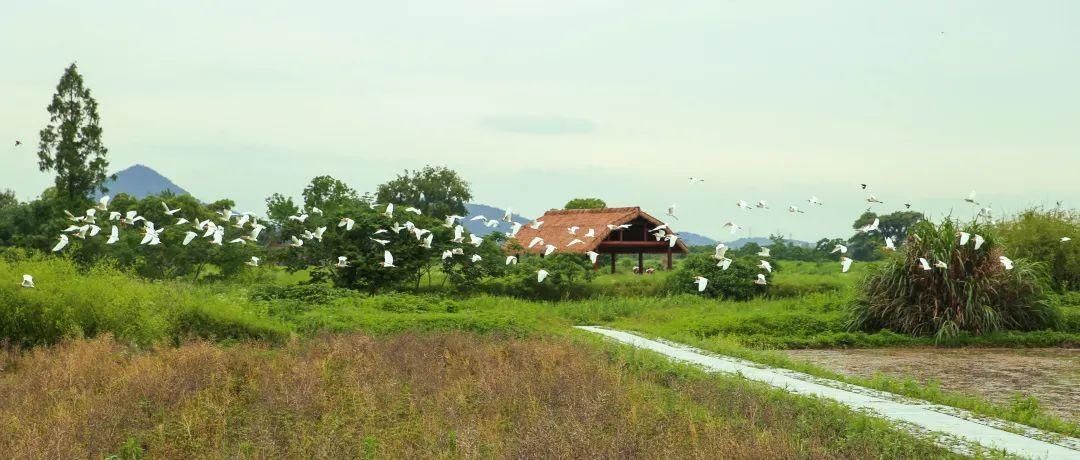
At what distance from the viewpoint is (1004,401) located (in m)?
12.9

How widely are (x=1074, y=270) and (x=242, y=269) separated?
24.0m

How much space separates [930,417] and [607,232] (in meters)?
25.1

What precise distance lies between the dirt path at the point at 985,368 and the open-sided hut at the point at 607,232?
16612 millimetres

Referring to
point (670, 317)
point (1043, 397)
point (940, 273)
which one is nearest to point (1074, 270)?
point (940, 273)

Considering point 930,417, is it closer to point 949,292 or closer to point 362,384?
point 362,384

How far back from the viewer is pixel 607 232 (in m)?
35.5

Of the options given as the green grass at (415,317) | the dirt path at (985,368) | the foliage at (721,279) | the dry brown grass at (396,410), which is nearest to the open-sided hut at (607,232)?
the foliage at (721,279)

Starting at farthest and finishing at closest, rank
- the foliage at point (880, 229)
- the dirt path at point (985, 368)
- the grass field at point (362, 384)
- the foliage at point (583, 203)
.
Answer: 1. the foliage at point (880, 229)
2. the foliage at point (583, 203)
3. the dirt path at point (985, 368)
4. the grass field at point (362, 384)

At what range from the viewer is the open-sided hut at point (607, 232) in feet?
120

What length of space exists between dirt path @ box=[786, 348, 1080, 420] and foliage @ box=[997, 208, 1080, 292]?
29.1 ft

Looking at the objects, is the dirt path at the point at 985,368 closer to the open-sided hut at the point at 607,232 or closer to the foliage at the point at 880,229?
the open-sided hut at the point at 607,232

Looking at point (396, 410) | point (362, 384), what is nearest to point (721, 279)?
point (362, 384)

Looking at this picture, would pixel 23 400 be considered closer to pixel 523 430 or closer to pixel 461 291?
pixel 523 430

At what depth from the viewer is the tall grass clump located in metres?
21.3
